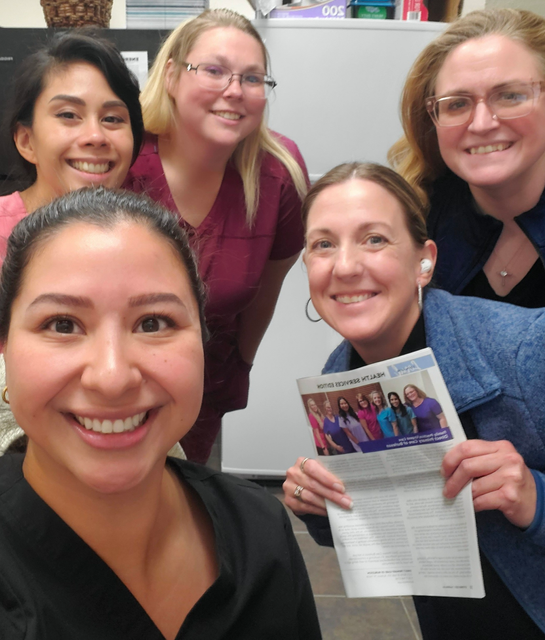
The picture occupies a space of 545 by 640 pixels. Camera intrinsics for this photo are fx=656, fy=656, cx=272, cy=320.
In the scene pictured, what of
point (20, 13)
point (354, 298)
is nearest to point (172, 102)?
point (354, 298)

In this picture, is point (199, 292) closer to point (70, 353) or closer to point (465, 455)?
point (70, 353)

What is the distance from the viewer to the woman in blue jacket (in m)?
1.01

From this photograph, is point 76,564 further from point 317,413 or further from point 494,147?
point 494,147

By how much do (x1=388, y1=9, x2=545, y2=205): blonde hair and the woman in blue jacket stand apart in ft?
1.07

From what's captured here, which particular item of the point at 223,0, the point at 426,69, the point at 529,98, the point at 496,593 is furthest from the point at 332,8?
the point at 496,593

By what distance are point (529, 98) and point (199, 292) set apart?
805 millimetres

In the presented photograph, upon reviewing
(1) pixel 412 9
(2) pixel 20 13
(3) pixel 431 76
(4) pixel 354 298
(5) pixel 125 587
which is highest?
(2) pixel 20 13

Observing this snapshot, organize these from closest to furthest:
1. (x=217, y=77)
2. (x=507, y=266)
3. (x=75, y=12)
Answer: (x=507, y=266) < (x=217, y=77) < (x=75, y=12)

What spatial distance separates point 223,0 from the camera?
3.32 metres

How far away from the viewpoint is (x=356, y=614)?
6.79 feet

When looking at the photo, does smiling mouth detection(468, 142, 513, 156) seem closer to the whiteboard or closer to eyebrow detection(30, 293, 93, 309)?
eyebrow detection(30, 293, 93, 309)

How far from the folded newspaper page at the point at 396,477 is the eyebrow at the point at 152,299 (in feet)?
1.11

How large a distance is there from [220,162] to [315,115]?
964 millimetres

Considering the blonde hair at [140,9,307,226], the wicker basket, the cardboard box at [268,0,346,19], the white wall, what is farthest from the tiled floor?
the white wall
